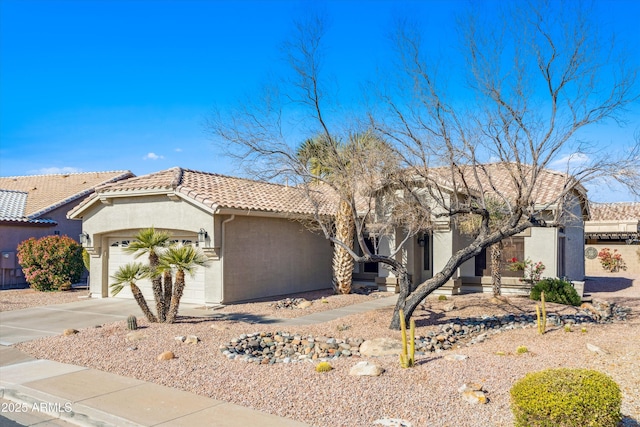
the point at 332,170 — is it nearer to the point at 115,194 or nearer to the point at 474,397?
the point at 474,397

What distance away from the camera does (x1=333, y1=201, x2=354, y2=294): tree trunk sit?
2012cm

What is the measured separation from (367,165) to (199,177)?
29.8 ft

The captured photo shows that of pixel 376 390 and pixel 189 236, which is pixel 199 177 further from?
pixel 376 390

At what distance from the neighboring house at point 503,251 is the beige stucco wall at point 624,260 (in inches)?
464

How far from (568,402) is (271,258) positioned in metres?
14.6

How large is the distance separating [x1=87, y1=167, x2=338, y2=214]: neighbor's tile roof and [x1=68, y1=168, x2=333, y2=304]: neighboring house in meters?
0.03

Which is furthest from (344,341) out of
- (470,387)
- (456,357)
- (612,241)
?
(612,241)

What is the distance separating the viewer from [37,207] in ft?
90.7

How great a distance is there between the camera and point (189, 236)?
1822 cm

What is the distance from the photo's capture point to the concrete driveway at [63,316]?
523 inches

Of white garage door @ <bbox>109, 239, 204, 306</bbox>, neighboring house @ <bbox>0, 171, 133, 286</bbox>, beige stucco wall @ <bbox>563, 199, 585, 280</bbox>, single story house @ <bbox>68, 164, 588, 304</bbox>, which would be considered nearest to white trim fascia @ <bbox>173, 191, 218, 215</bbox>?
single story house @ <bbox>68, 164, 588, 304</bbox>

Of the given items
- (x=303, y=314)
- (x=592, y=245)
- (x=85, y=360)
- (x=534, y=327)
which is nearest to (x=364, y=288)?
(x=303, y=314)

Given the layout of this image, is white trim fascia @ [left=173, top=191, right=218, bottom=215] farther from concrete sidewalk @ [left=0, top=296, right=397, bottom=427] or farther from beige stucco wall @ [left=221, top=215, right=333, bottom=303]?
concrete sidewalk @ [left=0, top=296, right=397, bottom=427]

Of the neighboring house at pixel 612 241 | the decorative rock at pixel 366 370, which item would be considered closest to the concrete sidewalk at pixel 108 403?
the decorative rock at pixel 366 370
